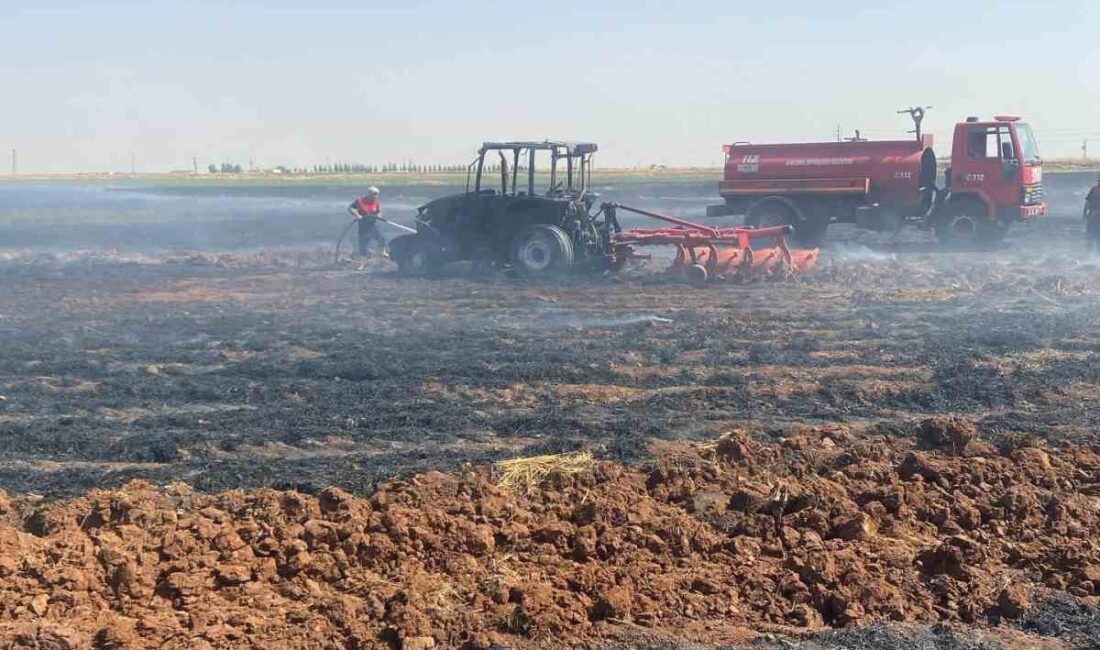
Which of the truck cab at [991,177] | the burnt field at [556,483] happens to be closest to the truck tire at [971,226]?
the truck cab at [991,177]

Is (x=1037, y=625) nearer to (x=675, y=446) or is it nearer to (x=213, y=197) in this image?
(x=675, y=446)

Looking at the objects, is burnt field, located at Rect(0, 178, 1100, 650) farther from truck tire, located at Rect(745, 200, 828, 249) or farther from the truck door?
truck tire, located at Rect(745, 200, 828, 249)

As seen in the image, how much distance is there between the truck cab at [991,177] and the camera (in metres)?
24.8

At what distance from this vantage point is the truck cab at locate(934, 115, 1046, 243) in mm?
24828

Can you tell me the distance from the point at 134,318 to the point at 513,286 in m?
6.02

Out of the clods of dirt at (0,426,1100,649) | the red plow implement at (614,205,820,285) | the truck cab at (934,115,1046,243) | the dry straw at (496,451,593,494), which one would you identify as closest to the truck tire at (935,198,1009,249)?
the truck cab at (934,115,1046,243)

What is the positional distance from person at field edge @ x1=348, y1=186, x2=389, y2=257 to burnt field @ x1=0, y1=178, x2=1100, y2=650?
830cm

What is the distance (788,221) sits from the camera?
26.1m

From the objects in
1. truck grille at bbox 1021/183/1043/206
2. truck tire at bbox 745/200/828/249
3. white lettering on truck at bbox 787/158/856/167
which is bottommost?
truck tire at bbox 745/200/828/249

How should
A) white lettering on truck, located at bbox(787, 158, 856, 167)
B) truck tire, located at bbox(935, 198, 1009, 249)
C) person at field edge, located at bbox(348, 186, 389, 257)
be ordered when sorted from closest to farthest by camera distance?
person at field edge, located at bbox(348, 186, 389, 257), truck tire, located at bbox(935, 198, 1009, 249), white lettering on truck, located at bbox(787, 158, 856, 167)

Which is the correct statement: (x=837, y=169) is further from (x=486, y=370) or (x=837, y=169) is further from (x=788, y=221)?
(x=486, y=370)

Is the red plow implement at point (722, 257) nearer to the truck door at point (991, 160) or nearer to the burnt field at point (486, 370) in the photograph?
the burnt field at point (486, 370)

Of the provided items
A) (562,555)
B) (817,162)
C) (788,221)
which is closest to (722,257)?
(788,221)

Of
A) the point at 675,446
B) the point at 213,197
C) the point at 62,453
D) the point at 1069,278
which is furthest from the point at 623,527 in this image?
the point at 213,197
